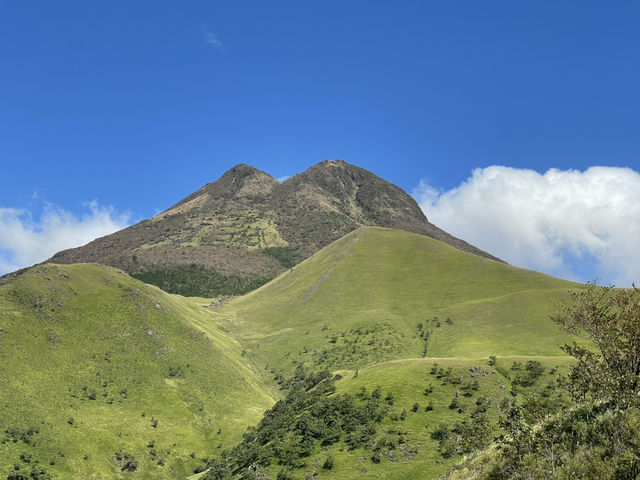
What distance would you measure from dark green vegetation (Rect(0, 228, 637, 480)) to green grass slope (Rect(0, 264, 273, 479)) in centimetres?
40

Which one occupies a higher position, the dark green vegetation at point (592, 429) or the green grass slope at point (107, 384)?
the green grass slope at point (107, 384)

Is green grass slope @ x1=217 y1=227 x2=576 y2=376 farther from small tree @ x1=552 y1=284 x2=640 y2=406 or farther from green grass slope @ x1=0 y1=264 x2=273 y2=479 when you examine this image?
small tree @ x1=552 y1=284 x2=640 y2=406

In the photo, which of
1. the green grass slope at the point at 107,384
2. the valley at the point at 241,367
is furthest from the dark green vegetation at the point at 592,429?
the green grass slope at the point at 107,384

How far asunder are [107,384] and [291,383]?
53751mm

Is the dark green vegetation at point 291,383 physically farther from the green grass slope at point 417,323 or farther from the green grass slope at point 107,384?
the green grass slope at point 417,323

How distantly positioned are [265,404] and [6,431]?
59.9 metres

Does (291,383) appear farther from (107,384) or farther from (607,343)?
(607,343)

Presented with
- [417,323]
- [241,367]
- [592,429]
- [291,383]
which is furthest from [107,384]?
[592,429]

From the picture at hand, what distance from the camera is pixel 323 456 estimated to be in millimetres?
63844

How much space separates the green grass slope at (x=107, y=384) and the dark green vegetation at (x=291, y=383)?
1.33ft

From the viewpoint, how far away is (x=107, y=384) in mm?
104750

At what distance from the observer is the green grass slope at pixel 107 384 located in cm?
8300

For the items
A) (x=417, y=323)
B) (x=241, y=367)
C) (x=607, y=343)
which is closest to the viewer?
(x=607, y=343)

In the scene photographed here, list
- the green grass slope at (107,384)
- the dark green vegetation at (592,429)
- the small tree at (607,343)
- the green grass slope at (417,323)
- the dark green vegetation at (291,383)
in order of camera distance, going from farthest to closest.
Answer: the green grass slope at (417,323), the green grass slope at (107,384), the dark green vegetation at (291,383), the small tree at (607,343), the dark green vegetation at (592,429)
